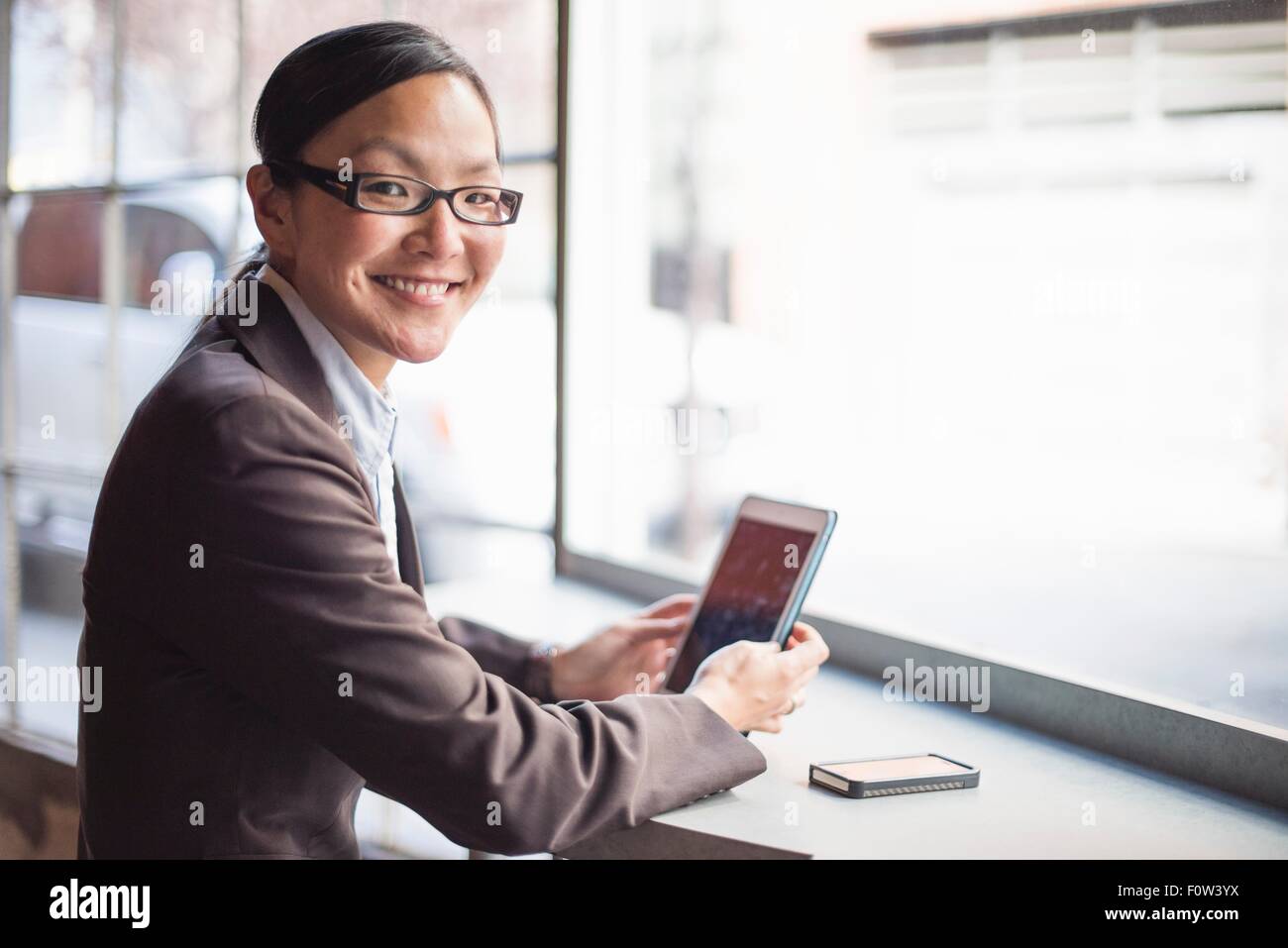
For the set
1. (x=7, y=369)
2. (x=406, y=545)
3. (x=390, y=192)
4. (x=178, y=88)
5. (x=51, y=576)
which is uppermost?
(x=178, y=88)

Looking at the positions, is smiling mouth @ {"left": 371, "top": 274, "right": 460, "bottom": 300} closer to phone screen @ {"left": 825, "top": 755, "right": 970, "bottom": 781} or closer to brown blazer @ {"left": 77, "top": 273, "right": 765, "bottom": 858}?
brown blazer @ {"left": 77, "top": 273, "right": 765, "bottom": 858}

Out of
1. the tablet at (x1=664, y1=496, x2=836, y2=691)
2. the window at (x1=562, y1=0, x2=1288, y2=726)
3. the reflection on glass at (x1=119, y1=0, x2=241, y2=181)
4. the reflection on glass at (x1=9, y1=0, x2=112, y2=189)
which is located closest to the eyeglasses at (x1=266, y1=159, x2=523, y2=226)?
the tablet at (x1=664, y1=496, x2=836, y2=691)

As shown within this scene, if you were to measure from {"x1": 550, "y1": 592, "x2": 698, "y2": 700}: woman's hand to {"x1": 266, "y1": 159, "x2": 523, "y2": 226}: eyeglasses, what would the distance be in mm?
592

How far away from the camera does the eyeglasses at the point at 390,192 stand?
123 centimetres

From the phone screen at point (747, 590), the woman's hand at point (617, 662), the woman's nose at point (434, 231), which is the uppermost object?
the woman's nose at point (434, 231)

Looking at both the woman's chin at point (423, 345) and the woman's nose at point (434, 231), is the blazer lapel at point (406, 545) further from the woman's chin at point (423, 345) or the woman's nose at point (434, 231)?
the woman's nose at point (434, 231)

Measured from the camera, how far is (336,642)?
106 cm

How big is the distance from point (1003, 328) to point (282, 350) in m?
1.48

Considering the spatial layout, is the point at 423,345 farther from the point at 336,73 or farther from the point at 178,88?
the point at 178,88

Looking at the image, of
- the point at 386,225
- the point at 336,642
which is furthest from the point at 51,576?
the point at 336,642

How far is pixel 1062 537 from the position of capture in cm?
206

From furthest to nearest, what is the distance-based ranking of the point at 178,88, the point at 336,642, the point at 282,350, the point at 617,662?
the point at 178,88 → the point at 617,662 → the point at 282,350 → the point at 336,642

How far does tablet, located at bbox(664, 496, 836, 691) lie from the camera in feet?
4.70

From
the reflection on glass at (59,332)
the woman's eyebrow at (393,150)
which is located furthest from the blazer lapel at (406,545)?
the reflection on glass at (59,332)
